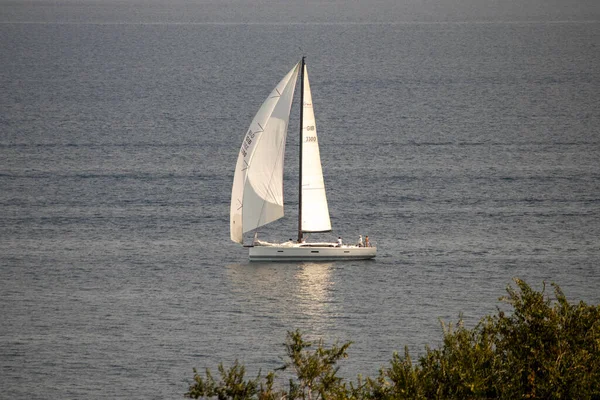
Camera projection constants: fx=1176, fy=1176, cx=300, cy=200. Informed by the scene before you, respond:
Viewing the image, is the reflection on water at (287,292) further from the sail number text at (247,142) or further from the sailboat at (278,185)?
the sail number text at (247,142)

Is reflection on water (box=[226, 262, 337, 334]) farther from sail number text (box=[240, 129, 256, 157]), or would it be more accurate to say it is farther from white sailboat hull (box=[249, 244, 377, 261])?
sail number text (box=[240, 129, 256, 157])

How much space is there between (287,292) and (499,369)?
4095 cm

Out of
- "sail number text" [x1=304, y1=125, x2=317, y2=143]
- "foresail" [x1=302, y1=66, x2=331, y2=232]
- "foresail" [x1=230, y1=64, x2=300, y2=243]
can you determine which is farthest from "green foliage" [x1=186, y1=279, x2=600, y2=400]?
"sail number text" [x1=304, y1=125, x2=317, y2=143]

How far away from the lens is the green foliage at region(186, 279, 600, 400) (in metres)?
40.5

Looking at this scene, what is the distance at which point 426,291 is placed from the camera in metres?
82.9

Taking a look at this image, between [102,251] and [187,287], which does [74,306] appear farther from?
[102,251]

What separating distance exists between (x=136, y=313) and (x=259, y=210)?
50.7ft

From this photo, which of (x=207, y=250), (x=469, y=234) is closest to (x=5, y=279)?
(x=207, y=250)

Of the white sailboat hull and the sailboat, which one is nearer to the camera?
the white sailboat hull

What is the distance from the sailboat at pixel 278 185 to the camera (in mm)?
88375

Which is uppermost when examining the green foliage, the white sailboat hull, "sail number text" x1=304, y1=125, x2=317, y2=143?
"sail number text" x1=304, y1=125, x2=317, y2=143

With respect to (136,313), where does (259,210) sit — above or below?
above

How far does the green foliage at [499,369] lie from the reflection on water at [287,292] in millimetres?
31445

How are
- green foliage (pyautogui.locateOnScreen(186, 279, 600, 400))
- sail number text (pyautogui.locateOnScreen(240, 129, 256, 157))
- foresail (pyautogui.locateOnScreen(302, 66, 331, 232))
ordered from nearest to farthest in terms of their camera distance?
green foliage (pyautogui.locateOnScreen(186, 279, 600, 400)) → sail number text (pyautogui.locateOnScreen(240, 129, 256, 157)) → foresail (pyautogui.locateOnScreen(302, 66, 331, 232))
